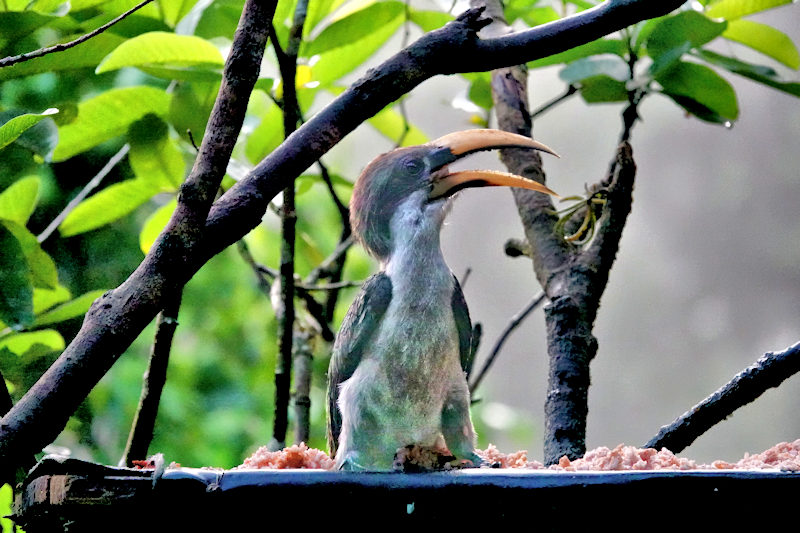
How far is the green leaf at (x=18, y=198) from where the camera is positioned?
1.39 meters

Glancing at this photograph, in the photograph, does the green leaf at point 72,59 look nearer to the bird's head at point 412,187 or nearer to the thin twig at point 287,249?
the thin twig at point 287,249

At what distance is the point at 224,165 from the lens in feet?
2.89

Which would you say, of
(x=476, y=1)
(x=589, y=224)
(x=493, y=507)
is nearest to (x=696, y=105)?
(x=589, y=224)

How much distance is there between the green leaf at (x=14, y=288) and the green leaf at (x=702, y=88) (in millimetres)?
1078

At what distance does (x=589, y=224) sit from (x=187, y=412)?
2965mm

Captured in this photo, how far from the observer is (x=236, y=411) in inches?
163

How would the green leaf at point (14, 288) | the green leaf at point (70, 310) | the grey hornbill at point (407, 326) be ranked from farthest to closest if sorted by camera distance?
1. the green leaf at point (70, 310)
2. the green leaf at point (14, 288)
3. the grey hornbill at point (407, 326)

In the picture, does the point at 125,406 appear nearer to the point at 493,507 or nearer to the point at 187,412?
the point at 187,412

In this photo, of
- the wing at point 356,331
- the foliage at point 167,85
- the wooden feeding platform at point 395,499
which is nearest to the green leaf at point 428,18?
the foliage at point 167,85

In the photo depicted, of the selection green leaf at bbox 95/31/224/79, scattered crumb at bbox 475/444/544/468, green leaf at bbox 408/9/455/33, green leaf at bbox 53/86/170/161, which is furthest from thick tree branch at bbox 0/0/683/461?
green leaf at bbox 408/9/455/33

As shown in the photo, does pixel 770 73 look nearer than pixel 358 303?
No

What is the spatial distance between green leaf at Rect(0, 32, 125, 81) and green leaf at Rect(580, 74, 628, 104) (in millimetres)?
822

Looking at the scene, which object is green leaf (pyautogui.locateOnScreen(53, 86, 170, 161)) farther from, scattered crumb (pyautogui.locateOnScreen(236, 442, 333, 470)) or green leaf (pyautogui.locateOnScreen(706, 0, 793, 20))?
green leaf (pyautogui.locateOnScreen(706, 0, 793, 20))

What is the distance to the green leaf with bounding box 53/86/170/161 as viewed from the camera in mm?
1423
